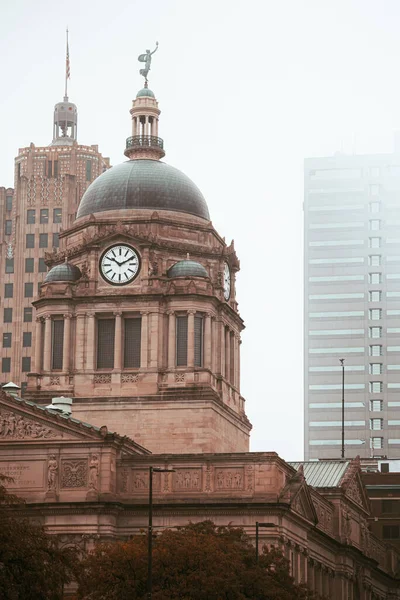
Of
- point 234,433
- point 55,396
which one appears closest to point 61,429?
point 55,396

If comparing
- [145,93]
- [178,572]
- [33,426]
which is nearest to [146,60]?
[145,93]

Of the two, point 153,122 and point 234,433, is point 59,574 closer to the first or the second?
point 234,433

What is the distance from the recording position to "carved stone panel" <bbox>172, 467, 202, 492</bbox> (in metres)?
117

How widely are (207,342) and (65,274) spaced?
41.3 feet

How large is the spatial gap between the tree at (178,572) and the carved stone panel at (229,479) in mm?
15319

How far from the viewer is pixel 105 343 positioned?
447ft

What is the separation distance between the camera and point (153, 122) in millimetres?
147750

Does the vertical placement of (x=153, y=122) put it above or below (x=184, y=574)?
above

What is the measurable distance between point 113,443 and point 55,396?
64.0 feet

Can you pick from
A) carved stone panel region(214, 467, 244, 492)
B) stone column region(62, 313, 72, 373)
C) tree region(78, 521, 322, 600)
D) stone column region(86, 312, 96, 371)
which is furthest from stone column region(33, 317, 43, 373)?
tree region(78, 521, 322, 600)

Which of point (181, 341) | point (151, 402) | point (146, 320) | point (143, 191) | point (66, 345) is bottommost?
point (151, 402)

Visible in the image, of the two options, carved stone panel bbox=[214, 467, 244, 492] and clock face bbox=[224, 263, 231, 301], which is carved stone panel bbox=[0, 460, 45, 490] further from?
clock face bbox=[224, 263, 231, 301]

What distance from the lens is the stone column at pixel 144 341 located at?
5285 inches

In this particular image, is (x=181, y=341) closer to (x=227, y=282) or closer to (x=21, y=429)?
(x=227, y=282)
